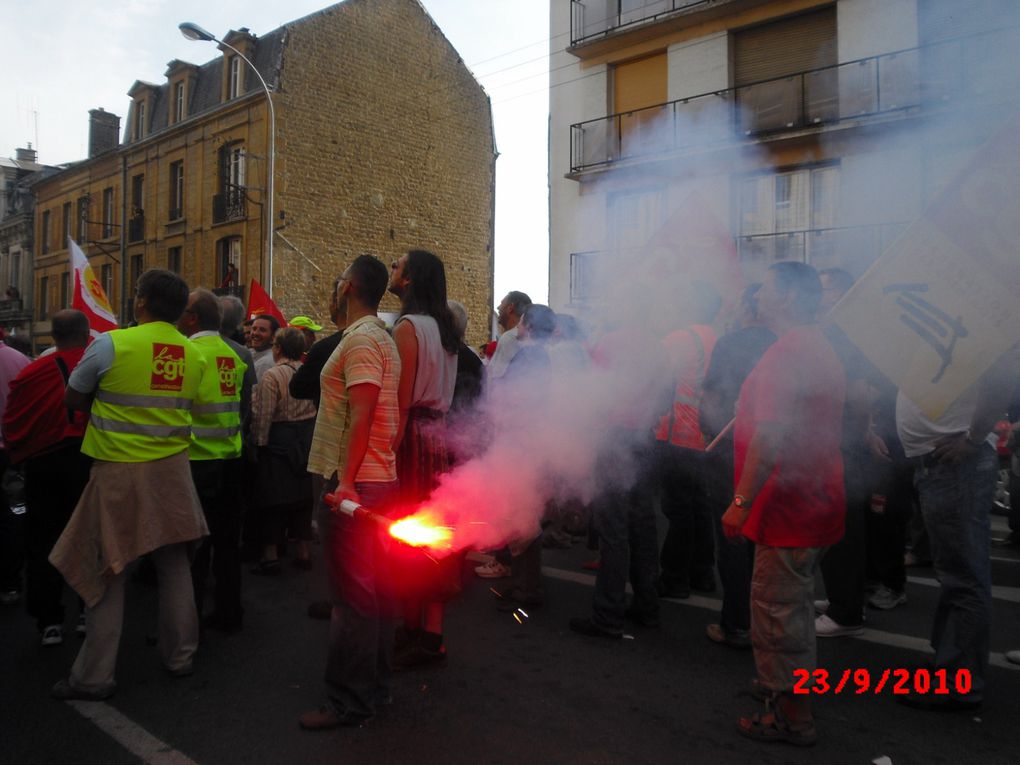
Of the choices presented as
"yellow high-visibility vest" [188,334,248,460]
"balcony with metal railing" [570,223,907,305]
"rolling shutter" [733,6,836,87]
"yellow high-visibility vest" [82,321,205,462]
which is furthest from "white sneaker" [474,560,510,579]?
"rolling shutter" [733,6,836,87]

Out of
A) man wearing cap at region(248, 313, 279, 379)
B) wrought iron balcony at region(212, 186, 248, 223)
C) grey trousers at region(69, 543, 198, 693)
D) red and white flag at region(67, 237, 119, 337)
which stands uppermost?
wrought iron balcony at region(212, 186, 248, 223)

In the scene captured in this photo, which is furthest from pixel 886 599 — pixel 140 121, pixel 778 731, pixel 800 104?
pixel 140 121

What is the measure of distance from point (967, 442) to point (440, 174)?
77.7 feet

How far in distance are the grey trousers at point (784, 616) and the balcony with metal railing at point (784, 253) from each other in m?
2.19

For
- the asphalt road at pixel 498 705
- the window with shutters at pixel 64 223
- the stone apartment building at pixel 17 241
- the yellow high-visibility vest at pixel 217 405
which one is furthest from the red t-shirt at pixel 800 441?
the stone apartment building at pixel 17 241

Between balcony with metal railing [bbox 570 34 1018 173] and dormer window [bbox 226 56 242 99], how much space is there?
19852 mm

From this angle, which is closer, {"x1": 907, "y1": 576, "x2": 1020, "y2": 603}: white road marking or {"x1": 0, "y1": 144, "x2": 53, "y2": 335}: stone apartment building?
Answer: {"x1": 907, "y1": 576, "x2": 1020, "y2": 603}: white road marking

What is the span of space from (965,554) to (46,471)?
15.2 ft

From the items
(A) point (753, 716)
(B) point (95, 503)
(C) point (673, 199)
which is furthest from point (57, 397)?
(C) point (673, 199)

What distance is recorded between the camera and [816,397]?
118 inches

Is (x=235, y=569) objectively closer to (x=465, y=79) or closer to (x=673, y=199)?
(x=673, y=199)

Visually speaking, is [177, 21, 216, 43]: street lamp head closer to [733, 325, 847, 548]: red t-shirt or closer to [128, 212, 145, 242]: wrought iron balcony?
[128, 212, 145, 242]: wrought iron balcony

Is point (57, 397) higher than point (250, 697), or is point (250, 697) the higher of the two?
point (57, 397)

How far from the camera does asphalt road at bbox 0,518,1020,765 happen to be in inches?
114
